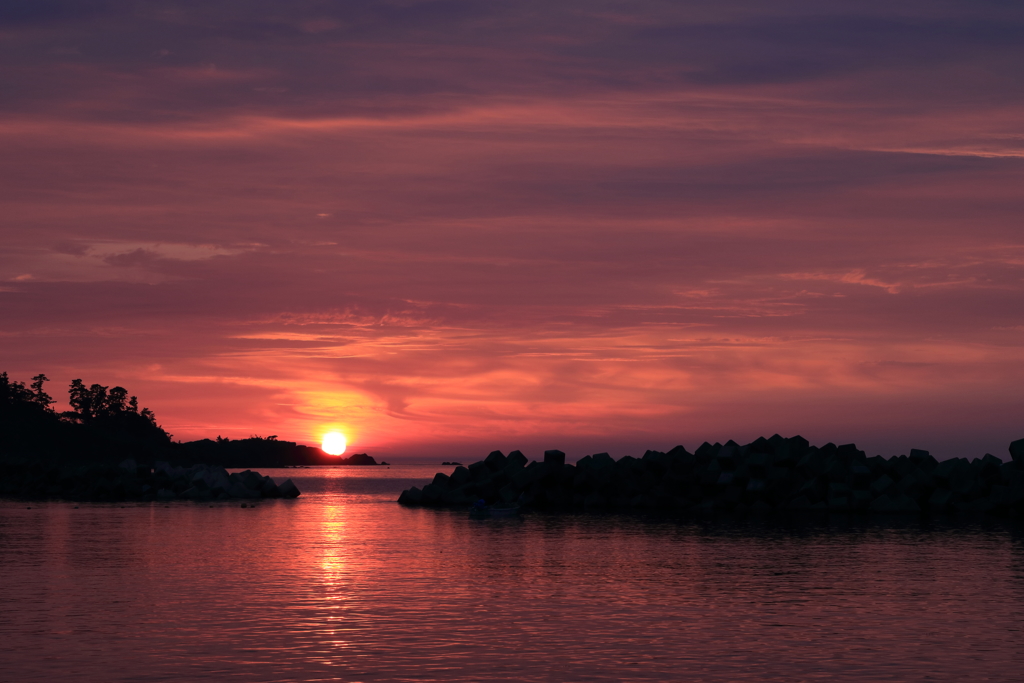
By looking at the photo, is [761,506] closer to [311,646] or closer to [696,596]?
[696,596]

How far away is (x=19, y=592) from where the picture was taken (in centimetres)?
3544

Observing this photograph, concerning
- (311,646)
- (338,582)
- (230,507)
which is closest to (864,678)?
(311,646)

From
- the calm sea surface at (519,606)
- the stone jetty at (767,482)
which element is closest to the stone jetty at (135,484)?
the stone jetty at (767,482)

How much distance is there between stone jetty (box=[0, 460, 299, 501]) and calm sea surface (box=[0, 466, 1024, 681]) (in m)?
52.3

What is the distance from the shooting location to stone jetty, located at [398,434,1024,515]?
253 ft

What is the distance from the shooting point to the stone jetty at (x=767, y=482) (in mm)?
77000

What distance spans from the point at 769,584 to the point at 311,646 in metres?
18.1

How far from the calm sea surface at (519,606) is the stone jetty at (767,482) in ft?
49.6

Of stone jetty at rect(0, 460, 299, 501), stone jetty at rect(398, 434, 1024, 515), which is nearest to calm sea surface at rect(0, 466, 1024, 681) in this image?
stone jetty at rect(398, 434, 1024, 515)

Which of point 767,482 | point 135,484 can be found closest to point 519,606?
point 767,482

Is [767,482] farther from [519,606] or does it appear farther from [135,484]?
[135,484]

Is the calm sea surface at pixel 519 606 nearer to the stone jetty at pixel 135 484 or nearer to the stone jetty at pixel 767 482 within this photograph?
the stone jetty at pixel 767 482

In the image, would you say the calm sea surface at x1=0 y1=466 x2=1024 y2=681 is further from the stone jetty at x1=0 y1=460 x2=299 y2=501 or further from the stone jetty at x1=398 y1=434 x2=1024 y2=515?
the stone jetty at x1=0 y1=460 x2=299 y2=501

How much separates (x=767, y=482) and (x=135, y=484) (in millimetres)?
67976
